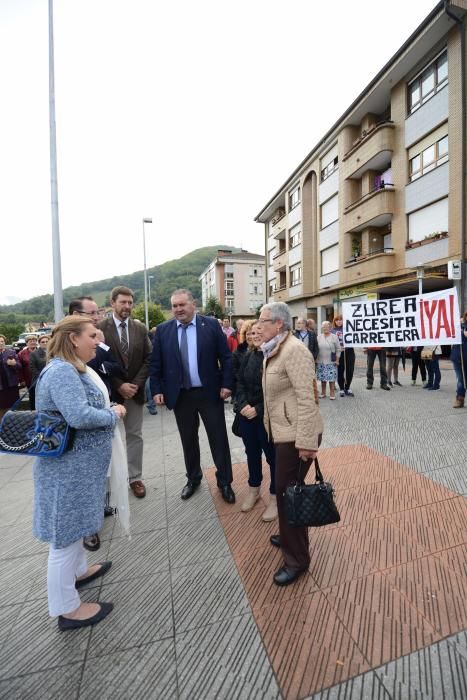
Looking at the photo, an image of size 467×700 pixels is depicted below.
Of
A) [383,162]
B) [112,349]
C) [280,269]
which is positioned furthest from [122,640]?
[280,269]

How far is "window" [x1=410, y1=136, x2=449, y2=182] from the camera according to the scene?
14.7 meters

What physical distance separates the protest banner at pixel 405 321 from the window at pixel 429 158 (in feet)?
39.1

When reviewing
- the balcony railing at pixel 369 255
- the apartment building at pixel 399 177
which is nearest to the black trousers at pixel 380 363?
the apartment building at pixel 399 177

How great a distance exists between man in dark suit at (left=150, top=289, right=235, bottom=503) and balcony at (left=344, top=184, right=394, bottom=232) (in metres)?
17.9

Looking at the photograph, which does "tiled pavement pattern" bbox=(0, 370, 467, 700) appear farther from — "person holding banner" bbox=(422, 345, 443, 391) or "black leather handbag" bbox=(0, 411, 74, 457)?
"person holding banner" bbox=(422, 345, 443, 391)

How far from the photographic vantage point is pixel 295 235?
30.0m

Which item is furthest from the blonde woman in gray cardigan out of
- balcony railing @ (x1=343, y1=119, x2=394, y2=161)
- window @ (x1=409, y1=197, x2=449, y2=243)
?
balcony railing @ (x1=343, y1=119, x2=394, y2=161)

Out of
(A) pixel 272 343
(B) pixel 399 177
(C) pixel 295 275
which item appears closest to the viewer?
(A) pixel 272 343

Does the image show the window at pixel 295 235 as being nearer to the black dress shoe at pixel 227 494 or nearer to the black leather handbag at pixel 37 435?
the black dress shoe at pixel 227 494

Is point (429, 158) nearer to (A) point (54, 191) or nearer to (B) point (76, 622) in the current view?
(A) point (54, 191)

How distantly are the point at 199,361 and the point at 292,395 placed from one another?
1414mm

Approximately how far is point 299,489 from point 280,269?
33186mm

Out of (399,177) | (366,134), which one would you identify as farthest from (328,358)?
(366,134)

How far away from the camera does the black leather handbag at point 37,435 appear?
185 cm
